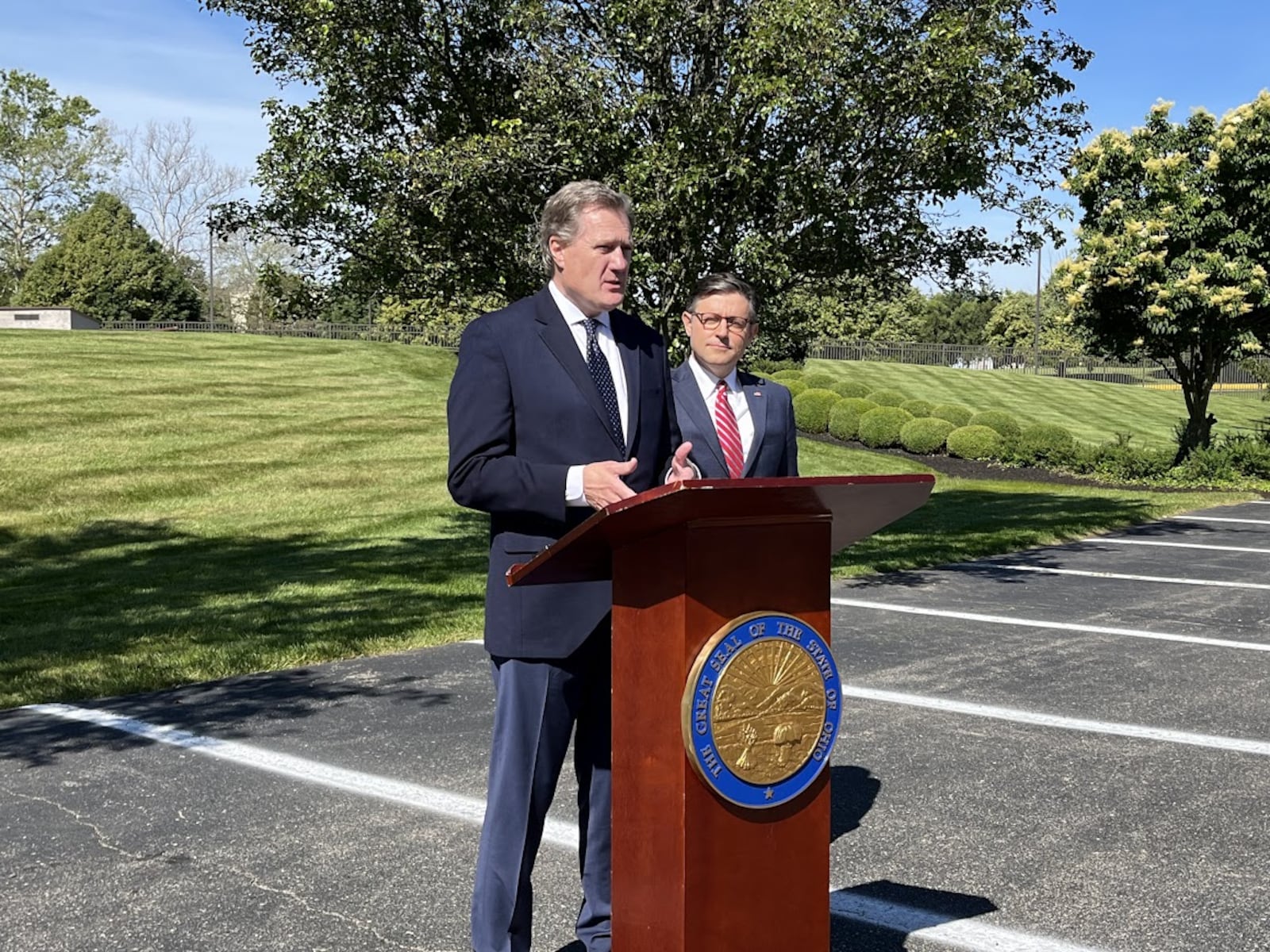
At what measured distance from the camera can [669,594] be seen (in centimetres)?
247

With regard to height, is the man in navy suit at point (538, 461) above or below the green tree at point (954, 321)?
below

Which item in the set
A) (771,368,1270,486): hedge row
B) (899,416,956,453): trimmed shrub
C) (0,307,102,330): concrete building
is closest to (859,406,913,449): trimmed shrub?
(771,368,1270,486): hedge row

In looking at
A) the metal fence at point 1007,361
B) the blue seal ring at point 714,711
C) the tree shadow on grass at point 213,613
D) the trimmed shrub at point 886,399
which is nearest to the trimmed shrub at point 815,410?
the trimmed shrub at point 886,399

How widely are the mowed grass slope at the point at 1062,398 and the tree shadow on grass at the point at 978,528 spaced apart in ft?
44.0

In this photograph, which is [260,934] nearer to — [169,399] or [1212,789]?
[1212,789]

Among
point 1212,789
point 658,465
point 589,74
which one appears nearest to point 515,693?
point 658,465

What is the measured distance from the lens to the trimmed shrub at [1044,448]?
2325 cm

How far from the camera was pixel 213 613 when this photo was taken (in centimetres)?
918

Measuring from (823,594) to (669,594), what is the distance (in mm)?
370

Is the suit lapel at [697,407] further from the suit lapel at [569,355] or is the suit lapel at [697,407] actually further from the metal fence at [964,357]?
the metal fence at [964,357]

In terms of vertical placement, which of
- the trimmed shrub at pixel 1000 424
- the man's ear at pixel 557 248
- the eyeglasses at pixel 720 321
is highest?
the man's ear at pixel 557 248

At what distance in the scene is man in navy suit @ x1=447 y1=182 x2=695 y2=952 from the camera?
292 cm

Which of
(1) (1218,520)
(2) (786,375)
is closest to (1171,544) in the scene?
(1) (1218,520)

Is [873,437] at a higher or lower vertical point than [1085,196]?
lower
